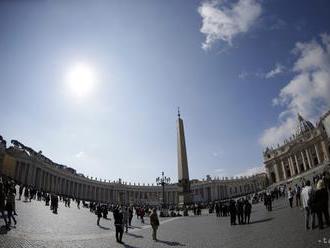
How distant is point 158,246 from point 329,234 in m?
5.86

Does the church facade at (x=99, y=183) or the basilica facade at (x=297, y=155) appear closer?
the church facade at (x=99, y=183)

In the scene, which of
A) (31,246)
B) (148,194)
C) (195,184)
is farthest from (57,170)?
(31,246)

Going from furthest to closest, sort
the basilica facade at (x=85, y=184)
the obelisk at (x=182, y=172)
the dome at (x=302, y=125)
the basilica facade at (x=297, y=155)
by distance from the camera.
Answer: the dome at (x=302, y=125) → the basilica facade at (x=297, y=155) → the basilica facade at (x=85, y=184) → the obelisk at (x=182, y=172)

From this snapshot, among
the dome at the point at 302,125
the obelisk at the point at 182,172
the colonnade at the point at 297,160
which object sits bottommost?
the obelisk at the point at 182,172

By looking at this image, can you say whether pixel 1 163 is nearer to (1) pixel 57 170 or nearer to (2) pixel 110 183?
(1) pixel 57 170

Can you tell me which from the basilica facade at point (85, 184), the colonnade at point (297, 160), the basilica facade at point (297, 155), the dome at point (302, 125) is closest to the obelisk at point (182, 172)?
the basilica facade at point (85, 184)

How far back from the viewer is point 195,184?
108125mm

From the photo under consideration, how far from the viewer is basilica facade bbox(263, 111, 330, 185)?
67725 millimetres

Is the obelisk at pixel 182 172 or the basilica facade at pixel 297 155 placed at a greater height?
the basilica facade at pixel 297 155

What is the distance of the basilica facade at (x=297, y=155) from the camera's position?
222 feet

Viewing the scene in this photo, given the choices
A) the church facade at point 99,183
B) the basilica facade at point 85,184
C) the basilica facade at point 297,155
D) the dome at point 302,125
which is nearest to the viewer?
the church facade at point 99,183

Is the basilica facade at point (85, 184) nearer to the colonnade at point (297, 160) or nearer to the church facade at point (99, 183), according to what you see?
the church facade at point (99, 183)

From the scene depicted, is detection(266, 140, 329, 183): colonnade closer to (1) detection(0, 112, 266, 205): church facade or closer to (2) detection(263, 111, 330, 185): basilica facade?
(2) detection(263, 111, 330, 185): basilica facade

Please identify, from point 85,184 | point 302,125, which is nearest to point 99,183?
point 85,184
